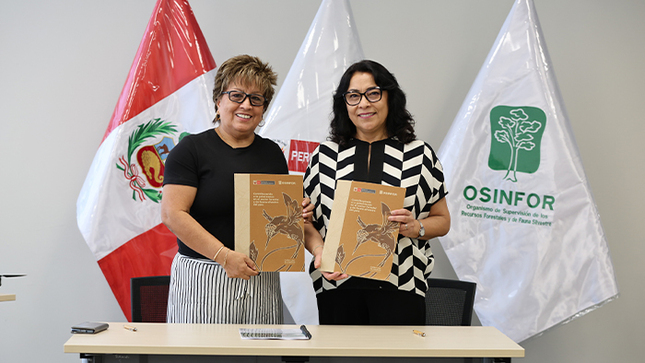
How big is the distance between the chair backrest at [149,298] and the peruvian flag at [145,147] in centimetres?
53

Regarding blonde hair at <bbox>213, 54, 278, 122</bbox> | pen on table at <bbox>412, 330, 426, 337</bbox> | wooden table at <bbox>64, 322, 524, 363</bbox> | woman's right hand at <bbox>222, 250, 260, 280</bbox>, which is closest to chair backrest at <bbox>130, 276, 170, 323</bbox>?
wooden table at <bbox>64, 322, 524, 363</bbox>

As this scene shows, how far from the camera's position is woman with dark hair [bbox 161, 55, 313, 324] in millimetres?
1548

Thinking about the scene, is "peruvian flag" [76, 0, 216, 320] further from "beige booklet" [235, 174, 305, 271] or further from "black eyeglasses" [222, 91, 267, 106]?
"beige booklet" [235, 174, 305, 271]

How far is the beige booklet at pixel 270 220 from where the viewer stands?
1509 mm

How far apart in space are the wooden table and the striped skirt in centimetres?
14

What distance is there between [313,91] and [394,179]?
3.35 ft

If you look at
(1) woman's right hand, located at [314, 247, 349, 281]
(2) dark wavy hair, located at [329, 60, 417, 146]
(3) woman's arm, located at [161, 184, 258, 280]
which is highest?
(2) dark wavy hair, located at [329, 60, 417, 146]

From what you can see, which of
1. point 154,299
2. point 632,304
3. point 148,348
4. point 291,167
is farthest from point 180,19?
point 632,304

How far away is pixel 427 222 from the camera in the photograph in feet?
5.53

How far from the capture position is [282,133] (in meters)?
2.54

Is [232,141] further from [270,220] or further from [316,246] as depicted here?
[316,246]

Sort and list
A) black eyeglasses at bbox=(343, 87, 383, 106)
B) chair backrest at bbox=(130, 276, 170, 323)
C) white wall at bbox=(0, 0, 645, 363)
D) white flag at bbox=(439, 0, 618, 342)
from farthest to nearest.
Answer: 1. white wall at bbox=(0, 0, 645, 363)
2. white flag at bbox=(439, 0, 618, 342)
3. chair backrest at bbox=(130, 276, 170, 323)
4. black eyeglasses at bbox=(343, 87, 383, 106)

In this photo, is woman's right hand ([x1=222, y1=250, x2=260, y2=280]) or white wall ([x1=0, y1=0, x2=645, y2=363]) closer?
woman's right hand ([x1=222, y1=250, x2=260, y2=280])

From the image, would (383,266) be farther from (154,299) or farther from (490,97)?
(490,97)
